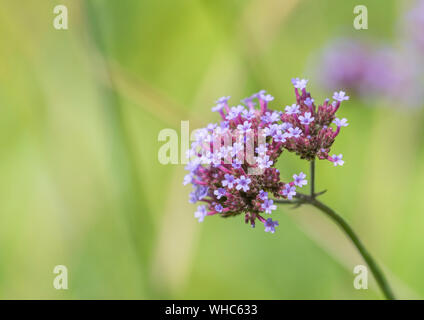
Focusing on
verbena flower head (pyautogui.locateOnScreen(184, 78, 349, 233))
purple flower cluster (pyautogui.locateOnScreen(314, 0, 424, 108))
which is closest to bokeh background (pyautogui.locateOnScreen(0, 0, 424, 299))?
purple flower cluster (pyautogui.locateOnScreen(314, 0, 424, 108))

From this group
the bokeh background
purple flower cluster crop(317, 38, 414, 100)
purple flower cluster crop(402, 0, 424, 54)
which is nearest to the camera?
the bokeh background

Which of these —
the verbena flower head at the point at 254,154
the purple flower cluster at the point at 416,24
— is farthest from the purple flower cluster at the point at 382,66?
the verbena flower head at the point at 254,154

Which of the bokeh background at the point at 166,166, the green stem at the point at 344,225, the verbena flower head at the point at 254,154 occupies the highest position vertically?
the bokeh background at the point at 166,166

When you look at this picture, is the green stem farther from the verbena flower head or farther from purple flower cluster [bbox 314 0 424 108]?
purple flower cluster [bbox 314 0 424 108]

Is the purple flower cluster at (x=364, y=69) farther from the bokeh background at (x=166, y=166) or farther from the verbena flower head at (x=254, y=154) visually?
the verbena flower head at (x=254, y=154)

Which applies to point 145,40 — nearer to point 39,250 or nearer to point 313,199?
point 39,250
